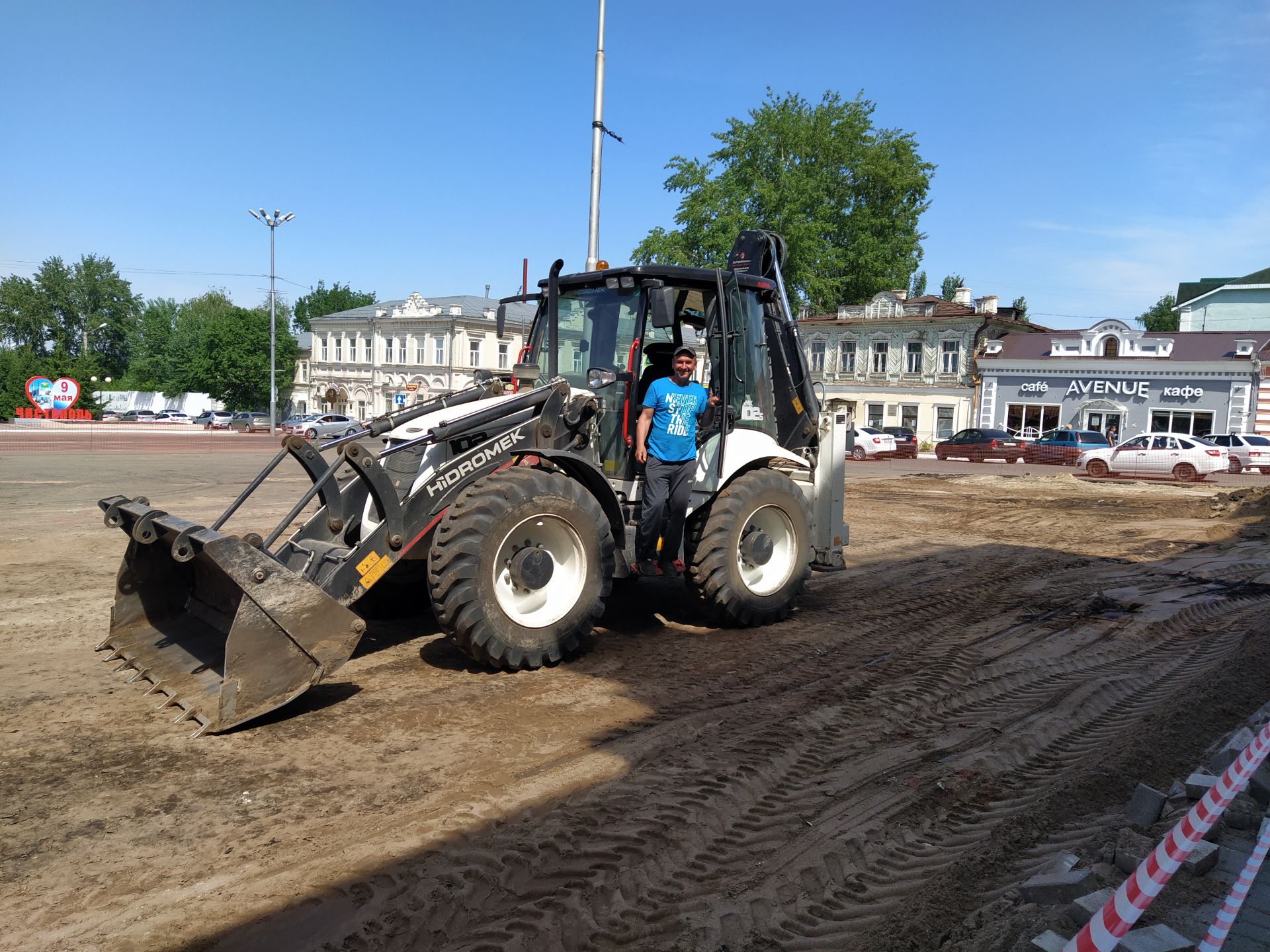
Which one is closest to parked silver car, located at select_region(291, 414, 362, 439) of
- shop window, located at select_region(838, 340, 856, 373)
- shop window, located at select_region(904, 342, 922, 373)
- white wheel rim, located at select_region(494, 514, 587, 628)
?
shop window, located at select_region(838, 340, 856, 373)

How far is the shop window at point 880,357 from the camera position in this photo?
48.8 metres

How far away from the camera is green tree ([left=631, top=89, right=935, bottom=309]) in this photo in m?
45.5

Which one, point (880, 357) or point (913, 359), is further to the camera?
point (880, 357)

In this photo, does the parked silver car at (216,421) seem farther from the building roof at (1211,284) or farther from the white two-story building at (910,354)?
the building roof at (1211,284)

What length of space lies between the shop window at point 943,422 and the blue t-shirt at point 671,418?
A: 4338 centimetres

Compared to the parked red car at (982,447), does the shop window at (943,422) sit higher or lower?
higher

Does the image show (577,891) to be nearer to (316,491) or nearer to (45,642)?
(316,491)

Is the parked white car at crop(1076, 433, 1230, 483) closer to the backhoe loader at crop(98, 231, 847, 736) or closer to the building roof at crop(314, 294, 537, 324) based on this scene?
the backhoe loader at crop(98, 231, 847, 736)

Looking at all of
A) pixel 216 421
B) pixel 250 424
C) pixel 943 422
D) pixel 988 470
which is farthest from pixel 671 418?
pixel 216 421

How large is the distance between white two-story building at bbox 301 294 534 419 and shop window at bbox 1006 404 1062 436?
28185 millimetres

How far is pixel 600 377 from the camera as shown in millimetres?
6617

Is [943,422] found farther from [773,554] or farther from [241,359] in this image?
[241,359]

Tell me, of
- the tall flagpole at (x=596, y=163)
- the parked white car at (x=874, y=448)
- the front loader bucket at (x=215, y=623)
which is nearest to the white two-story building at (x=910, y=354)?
the parked white car at (x=874, y=448)

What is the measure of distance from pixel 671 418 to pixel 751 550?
139 cm
